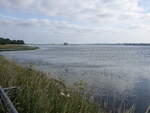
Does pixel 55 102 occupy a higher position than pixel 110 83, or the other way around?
pixel 55 102

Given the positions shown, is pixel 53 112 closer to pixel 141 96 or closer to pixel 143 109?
pixel 143 109

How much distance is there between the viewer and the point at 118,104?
753 centimetres

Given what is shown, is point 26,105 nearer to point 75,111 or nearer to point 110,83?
point 75,111

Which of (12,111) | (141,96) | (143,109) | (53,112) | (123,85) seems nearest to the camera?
(12,111)

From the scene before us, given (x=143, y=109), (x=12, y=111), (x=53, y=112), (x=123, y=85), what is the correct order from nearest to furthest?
(x=12, y=111) → (x=53, y=112) → (x=143, y=109) → (x=123, y=85)

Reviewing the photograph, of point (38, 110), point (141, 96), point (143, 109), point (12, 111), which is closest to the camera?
point (12, 111)

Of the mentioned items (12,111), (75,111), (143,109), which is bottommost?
(143,109)

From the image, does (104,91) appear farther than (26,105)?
Yes

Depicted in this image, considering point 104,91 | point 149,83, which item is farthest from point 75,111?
point 149,83

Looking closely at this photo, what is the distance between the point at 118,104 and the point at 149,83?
4.88 meters

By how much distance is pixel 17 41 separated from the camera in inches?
4392

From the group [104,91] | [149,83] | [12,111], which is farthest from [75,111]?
[149,83]

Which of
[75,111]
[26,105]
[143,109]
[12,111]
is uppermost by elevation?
[12,111]

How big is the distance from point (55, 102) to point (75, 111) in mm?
516
